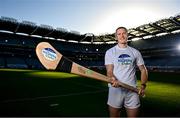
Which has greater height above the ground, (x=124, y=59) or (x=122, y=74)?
(x=124, y=59)

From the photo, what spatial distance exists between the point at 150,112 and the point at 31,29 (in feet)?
201

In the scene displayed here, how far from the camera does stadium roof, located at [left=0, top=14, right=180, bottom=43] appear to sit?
55.2 meters

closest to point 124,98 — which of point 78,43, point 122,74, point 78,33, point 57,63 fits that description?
point 122,74

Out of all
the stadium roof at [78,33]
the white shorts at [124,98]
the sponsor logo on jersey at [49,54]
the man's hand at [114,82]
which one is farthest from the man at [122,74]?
the stadium roof at [78,33]

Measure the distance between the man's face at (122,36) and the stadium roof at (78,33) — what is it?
4950cm

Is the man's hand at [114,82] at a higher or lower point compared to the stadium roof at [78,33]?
lower

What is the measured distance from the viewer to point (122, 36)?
3.89 m

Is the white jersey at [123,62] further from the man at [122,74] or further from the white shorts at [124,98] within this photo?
the white shorts at [124,98]

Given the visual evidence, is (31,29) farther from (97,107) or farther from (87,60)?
(97,107)

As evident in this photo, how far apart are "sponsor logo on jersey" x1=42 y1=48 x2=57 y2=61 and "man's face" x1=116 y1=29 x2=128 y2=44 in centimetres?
127

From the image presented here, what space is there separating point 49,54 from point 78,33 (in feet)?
227

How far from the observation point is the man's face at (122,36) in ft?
12.7

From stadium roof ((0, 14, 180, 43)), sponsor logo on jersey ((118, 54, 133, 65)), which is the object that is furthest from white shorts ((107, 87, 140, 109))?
stadium roof ((0, 14, 180, 43))

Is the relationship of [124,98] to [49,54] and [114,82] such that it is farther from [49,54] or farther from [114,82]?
[49,54]
